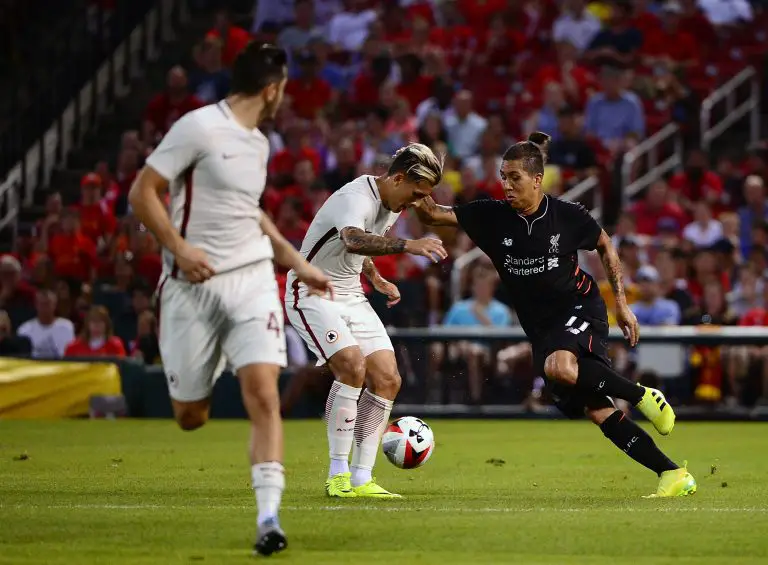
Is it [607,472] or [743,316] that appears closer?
[607,472]

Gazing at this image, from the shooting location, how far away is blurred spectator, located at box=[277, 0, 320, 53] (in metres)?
25.9

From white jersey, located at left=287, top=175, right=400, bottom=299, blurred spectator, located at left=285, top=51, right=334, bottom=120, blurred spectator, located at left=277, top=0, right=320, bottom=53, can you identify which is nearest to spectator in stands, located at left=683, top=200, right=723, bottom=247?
blurred spectator, located at left=285, top=51, right=334, bottom=120

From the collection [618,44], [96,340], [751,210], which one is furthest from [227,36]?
[751,210]

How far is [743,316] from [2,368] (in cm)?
910

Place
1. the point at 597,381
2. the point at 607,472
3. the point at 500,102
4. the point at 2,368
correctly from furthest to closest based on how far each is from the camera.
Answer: the point at 500,102
the point at 2,368
the point at 607,472
the point at 597,381

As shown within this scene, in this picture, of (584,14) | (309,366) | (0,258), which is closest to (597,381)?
(309,366)

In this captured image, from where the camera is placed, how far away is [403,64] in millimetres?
24562

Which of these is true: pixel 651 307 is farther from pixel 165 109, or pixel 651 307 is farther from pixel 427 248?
pixel 427 248

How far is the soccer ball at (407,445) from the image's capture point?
1079 cm

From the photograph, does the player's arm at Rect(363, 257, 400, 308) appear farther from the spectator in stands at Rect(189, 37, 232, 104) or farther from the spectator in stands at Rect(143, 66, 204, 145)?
the spectator in stands at Rect(189, 37, 232, 104)

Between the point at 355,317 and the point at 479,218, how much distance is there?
1.13m

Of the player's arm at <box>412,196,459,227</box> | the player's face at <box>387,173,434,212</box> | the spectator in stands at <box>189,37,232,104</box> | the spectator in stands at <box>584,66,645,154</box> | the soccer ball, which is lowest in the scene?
the soccer ball

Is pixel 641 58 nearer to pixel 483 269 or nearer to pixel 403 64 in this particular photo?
pixel 403 64

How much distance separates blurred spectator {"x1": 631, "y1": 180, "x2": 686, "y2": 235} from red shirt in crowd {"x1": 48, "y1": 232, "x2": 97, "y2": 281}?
767 cm
